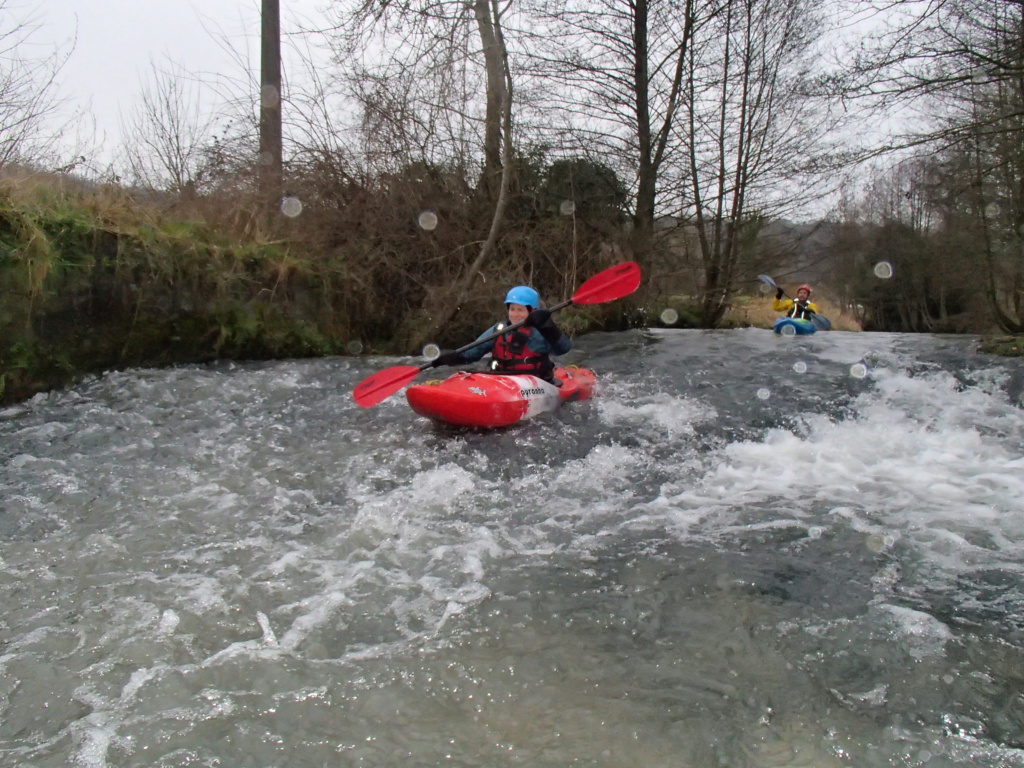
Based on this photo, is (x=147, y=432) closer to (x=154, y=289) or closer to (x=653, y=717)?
(x=154, y=289)

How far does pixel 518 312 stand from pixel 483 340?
35cm

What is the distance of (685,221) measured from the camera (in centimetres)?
1152

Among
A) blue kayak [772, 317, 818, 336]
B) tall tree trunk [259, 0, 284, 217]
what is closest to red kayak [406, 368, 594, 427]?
tall tree trunk [259, 0, 284, 217]

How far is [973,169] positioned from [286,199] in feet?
25.4

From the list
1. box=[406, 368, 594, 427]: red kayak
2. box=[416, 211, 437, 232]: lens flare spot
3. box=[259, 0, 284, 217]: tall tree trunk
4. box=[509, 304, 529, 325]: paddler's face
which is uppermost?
box=[259, 0, 284, 217]: tall tree trunk

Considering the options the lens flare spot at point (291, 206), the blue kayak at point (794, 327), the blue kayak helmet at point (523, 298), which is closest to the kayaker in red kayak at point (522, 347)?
the blue kayak helmet at point (523, 298)

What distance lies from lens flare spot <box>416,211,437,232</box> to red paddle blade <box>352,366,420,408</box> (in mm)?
4570

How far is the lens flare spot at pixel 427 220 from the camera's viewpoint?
9781mm

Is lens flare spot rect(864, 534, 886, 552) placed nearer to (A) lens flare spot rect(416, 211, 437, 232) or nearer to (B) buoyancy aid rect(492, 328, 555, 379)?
(B) buoyancy aid rect(492, 328, 555, 379)

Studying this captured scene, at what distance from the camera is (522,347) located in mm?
5797

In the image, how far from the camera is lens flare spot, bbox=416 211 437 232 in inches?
385

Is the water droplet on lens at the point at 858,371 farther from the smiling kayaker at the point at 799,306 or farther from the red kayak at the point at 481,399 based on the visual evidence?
the smiling kayaker at the point at 799,306

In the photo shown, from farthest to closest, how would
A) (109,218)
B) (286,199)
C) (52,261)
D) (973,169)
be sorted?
1. (286,199)
2. (973,169)
3. (109,218)
4. (52,261)

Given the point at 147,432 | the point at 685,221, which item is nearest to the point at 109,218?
the point at 147,432
